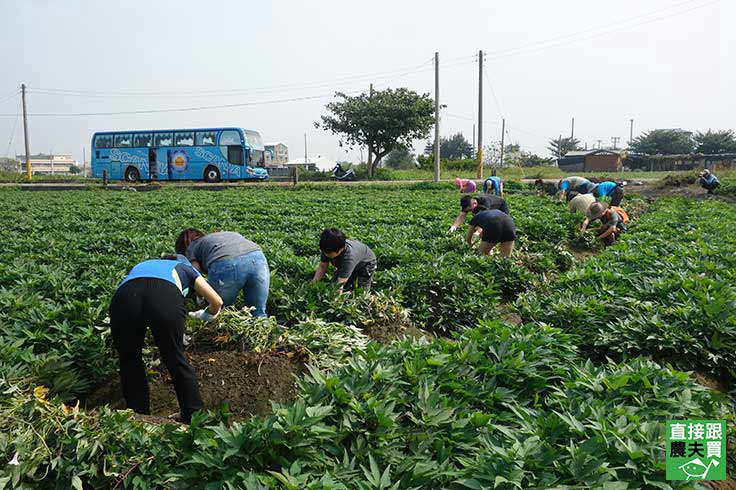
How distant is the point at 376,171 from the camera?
3650cm

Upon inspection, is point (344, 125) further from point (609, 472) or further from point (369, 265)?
point (609, 472)

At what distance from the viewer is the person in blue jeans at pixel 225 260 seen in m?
4.67

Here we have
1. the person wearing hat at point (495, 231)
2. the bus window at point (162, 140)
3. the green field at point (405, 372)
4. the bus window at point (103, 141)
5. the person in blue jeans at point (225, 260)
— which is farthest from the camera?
the bus window at point (103, 141)

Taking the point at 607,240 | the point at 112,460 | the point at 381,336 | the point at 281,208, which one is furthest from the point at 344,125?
the point at 112,460

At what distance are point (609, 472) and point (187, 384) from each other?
8.76 ft

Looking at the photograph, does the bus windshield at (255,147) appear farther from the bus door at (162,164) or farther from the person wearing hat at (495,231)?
the person wearing hat at (495,231)

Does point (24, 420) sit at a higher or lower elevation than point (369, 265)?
lower

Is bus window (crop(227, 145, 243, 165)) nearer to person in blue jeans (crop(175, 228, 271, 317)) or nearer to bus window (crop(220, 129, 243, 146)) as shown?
bus window (crop(220, 129, 243, 146))

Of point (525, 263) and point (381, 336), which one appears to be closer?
point (381, 336)

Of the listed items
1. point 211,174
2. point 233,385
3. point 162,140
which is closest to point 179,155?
point 162,140

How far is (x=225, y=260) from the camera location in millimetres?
4668

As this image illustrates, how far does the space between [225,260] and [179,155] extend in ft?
89.3

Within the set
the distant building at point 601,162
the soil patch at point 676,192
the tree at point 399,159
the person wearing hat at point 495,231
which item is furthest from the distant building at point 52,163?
the person wearing hat at point 495,231

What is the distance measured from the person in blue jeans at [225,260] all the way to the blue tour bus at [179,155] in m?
25.4
